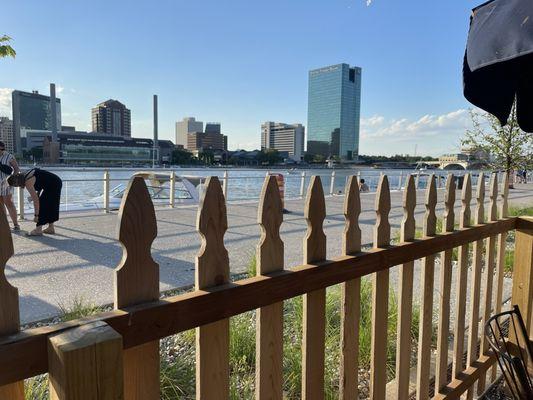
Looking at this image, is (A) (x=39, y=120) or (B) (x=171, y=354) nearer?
(B) (x=171, y=354)

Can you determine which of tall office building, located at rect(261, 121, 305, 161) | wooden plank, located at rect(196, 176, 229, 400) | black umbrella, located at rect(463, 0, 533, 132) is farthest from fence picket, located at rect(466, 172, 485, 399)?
tall office building, located at rect(261, 121, 305, 161)

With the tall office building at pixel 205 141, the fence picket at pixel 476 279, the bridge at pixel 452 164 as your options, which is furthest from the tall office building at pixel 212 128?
the fence picket at pixel 476 279

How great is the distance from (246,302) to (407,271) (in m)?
0.98

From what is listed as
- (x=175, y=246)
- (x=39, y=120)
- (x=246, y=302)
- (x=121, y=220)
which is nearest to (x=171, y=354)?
(x=246, y=302)

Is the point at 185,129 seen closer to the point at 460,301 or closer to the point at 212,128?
the point at 212,128

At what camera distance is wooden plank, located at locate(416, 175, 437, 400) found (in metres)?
2.05

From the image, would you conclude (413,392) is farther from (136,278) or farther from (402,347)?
(136,278)

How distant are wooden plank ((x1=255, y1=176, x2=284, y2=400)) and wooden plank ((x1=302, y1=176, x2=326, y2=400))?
0.14 metres

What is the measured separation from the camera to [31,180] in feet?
22.7

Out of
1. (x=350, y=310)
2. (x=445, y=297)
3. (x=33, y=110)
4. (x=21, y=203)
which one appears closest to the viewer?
(x=350, y=310)

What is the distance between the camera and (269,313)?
4.43 feet

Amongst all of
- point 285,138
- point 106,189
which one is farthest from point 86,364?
point 285,138

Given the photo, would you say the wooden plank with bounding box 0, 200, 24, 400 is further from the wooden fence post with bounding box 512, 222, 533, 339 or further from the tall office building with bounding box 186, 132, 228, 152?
the tall office building with bounding box 186, 132, 228, 152

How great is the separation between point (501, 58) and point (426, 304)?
125 cm
